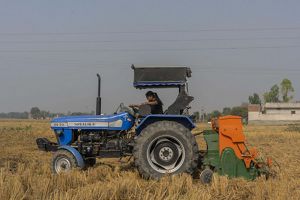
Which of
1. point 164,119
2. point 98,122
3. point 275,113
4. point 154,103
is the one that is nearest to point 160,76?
point 154,103

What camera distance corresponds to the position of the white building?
86.7m

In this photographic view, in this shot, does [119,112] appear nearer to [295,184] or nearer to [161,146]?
[161,146]

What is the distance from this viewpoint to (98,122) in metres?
10.5

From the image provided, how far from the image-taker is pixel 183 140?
9461 millimetres

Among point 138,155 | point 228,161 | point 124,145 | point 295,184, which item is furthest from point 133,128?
point 295,184

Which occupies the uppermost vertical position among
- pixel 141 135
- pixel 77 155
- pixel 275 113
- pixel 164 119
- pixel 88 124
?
pixel 275 113

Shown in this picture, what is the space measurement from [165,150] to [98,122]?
1729 mm

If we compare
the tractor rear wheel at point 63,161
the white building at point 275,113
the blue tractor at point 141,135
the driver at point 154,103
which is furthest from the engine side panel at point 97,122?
the white building at point 275,113

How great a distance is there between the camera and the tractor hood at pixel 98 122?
33.8 feet

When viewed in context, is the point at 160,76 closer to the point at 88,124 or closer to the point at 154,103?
the point at 154,103

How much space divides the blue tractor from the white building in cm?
7641

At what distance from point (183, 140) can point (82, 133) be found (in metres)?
2.60

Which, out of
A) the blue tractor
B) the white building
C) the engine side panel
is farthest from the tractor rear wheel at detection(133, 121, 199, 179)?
the white building

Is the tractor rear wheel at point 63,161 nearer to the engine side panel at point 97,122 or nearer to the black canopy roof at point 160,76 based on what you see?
the engine side panel at point 97,122
